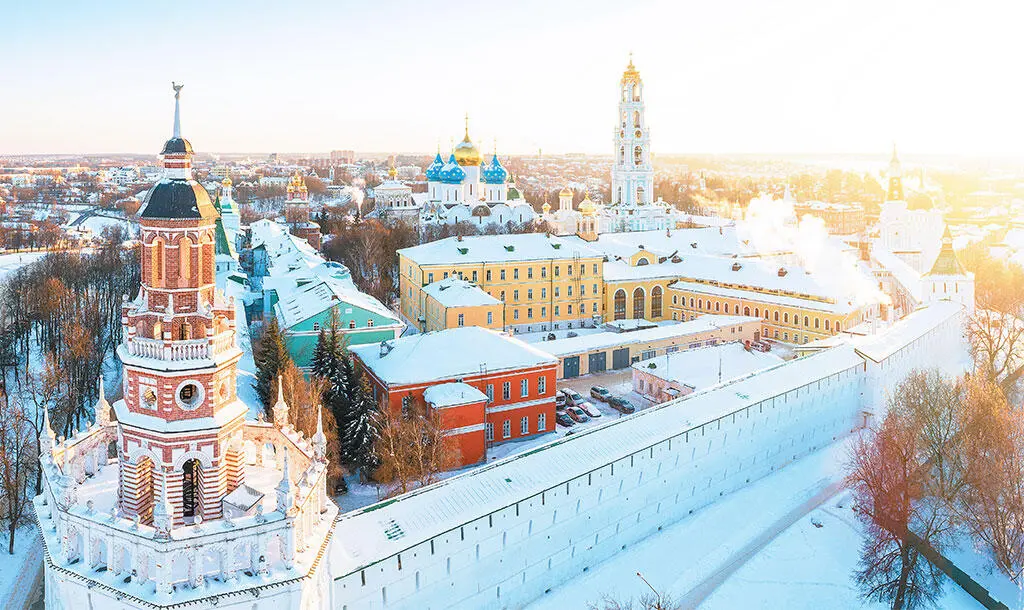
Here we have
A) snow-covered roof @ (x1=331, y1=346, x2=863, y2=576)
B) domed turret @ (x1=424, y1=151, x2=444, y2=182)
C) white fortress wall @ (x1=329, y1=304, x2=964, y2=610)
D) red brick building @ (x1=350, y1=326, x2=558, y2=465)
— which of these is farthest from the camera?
domed turret @ (x1=424, y1=151, x2=444, y2=182)

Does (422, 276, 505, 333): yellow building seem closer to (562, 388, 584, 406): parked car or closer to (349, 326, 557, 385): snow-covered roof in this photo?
(562, 388, 584, 406): parked car

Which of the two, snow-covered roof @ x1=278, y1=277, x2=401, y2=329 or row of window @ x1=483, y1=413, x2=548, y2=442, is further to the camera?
snow-covered roof @ x1=278, y1=277, x2=401, y2=329

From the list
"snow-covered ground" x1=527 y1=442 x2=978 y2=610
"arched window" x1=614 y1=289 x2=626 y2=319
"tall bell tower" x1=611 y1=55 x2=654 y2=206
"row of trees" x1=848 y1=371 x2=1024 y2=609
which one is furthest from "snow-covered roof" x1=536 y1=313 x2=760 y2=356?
"tall bell tower" x1=611 y1=55 x2=654 y2=206

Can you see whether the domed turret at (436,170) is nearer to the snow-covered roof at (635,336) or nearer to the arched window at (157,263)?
the snow-covered roof at (635,336)

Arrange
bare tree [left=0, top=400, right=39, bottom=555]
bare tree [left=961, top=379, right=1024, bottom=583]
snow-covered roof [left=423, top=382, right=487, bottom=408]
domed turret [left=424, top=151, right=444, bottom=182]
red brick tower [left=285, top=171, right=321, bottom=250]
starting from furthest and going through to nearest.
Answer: domed turret [left=424, top=151, right=444, bottom=182], red brick tower [left=285, top=171, right=321, bottom=250], snow-covered roof [left=423, top=382, right=487, bottom=408], bare tree [left=0, top=400, right=39, bottom=555], bare tree [left=961, top=379, right=1024, bottom=583]

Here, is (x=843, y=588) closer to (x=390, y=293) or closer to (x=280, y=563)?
(x=280, y=563)

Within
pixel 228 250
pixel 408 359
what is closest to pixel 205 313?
pixel 408 359
